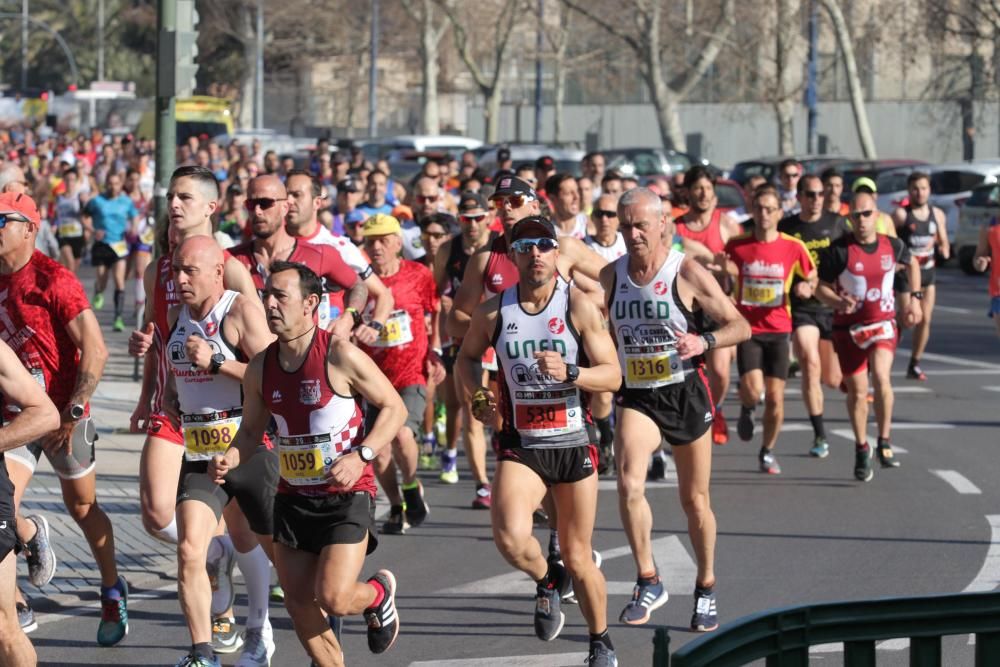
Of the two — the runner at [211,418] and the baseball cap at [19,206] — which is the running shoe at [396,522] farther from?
the baseball cap at [19,206]

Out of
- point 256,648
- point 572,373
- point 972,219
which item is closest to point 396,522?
point 256,648

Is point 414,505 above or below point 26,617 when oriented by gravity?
above

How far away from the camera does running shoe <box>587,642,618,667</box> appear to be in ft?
22.7

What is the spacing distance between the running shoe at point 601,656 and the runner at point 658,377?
3.15 feet

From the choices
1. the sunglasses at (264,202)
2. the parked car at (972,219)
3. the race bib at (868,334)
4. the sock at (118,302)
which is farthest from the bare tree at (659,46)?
the sunglasses at (264,202)

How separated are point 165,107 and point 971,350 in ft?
32.2

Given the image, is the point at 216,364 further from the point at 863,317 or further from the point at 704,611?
the point at 863,317

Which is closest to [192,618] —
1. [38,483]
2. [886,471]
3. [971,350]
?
[38,483]

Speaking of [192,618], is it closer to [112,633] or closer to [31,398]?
[112,633]

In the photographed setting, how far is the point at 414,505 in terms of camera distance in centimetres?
1030

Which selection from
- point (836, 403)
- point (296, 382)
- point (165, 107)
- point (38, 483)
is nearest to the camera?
point (296, 382)

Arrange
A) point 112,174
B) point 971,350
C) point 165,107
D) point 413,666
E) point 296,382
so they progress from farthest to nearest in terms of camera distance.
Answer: point 112,174
point 971,350
point 165,107
point 413,666
point 296,382

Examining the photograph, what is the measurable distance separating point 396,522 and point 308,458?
3786mm

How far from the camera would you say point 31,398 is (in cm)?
560
